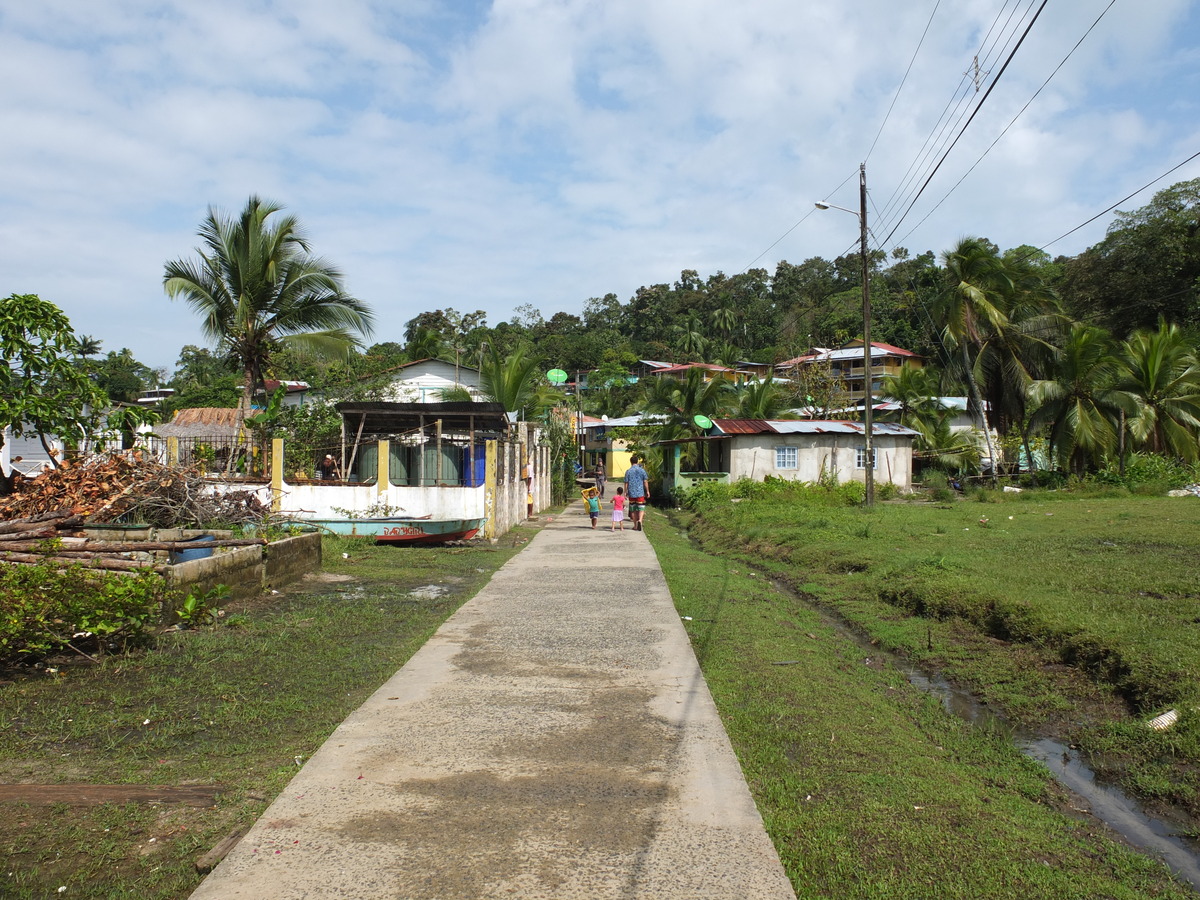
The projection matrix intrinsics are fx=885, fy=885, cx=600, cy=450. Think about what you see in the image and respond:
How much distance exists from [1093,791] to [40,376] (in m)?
10.9

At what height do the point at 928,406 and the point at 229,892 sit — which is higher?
the point at 928,406

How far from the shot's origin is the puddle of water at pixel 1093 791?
4227 mm

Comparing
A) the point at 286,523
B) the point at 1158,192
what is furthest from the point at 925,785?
the point at 1158,192

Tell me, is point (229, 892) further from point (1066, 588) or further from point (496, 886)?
point (1066, 588)

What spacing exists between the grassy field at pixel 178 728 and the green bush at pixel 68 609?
0.22 meters

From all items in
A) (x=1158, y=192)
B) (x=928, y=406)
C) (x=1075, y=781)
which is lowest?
(x=1075, y=781)

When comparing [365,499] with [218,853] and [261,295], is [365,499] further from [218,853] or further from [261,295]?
[218,853]

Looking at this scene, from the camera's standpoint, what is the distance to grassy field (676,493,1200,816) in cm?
575

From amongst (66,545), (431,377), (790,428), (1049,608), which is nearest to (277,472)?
(66,545)

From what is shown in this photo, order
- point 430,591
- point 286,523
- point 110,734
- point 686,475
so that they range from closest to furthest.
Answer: point 110,734 → point 430,591 → point 286,523 → point 686,475

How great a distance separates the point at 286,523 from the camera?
14.5 m

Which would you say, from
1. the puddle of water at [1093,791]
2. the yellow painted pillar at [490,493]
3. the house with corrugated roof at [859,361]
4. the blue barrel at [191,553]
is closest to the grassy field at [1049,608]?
the puddle of water at [1093,791]

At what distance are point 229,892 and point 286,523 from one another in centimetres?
1198

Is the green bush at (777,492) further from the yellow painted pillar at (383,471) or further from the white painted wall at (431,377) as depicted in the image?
the white painted wall at (431,377)
